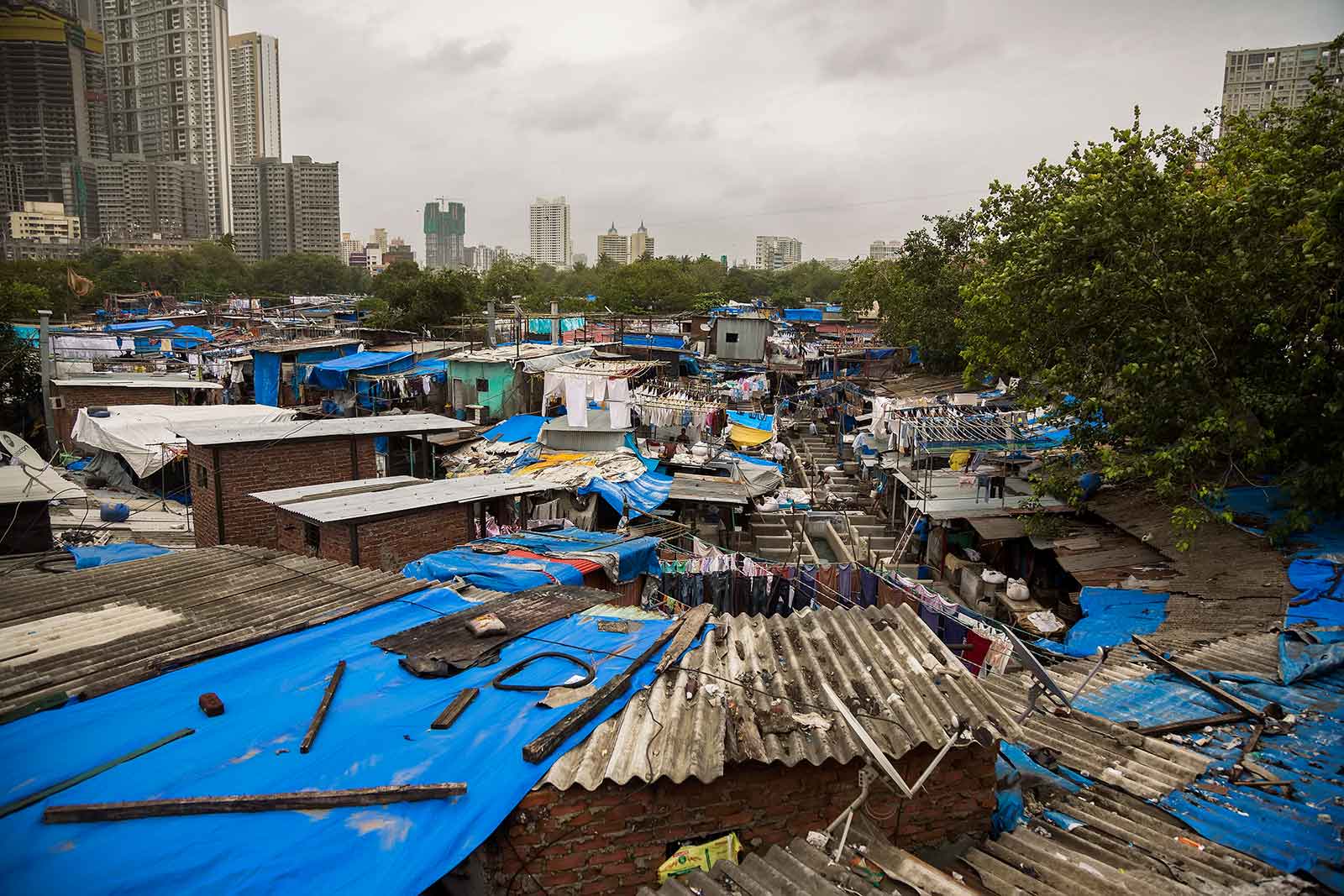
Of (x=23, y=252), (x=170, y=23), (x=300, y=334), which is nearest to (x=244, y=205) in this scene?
(x=170, y=23)

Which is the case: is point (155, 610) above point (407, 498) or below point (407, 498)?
below

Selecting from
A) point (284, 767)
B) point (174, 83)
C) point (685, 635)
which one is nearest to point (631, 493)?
point (685, 635)

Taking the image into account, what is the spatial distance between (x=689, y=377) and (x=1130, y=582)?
25399 millimetres

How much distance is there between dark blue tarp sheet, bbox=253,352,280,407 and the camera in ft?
97.7

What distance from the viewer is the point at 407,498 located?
36.8ft

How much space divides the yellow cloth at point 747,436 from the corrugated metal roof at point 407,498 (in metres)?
11.1

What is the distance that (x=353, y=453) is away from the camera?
1438cm

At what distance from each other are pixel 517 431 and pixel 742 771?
17380 millimetres

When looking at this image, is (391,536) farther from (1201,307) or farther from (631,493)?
(1201,307)

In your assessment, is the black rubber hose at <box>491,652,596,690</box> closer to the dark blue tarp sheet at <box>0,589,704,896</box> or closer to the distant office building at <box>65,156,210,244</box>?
the dark blue tarp sheet at <box>0,589,704,896</box>

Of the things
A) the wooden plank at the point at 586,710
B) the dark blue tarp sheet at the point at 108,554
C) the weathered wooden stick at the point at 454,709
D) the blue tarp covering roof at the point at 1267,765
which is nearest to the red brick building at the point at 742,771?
the wooden plank at the point at 586,710

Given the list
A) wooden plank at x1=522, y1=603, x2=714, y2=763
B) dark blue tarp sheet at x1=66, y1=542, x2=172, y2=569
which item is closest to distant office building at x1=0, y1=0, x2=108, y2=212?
dark blue tarp sheet at x1=66, y1=542, x2=172, y2=569

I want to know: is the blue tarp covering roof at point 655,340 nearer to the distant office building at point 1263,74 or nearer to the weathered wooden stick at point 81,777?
the weathered wooden stick at point 81,777

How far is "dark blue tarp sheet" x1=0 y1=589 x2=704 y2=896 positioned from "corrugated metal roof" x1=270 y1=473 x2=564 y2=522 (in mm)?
4274
